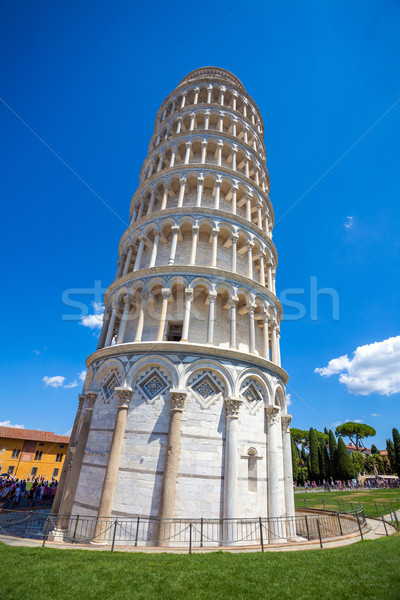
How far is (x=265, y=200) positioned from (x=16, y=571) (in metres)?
23.0

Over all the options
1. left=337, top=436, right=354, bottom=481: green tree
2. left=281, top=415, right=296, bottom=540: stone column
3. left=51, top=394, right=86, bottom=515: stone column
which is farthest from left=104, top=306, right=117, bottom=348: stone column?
left=337, top=436, right=354, bottom=481: green tree

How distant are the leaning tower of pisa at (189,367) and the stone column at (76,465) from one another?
0.16 ft

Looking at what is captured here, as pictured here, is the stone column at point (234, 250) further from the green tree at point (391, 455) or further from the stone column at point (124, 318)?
the green tree at point (391, 455)

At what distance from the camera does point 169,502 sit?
37.8 feet

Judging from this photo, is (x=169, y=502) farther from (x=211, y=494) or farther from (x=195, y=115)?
(x=195, y=115)

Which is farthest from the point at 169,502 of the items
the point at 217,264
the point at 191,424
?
the point at 217,264

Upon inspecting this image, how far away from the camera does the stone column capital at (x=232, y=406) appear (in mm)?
13585

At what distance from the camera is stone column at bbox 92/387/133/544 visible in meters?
11.7

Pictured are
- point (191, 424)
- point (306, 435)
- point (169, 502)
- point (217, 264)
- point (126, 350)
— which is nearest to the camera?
point (169, 502)

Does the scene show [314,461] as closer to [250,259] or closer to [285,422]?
[285,422]

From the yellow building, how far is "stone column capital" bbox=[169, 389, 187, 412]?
1786 inches

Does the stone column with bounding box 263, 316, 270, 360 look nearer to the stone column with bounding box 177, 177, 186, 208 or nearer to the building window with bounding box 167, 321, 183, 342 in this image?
the building window with bounding box 167, 321, 183, 342

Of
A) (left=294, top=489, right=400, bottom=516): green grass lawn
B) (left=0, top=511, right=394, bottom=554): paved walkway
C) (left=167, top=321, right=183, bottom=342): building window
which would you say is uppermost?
(left=167, top=321, right=183, bottom=342): building window

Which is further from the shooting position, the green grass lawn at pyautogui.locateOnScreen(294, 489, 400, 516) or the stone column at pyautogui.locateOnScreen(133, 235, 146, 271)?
the green grass lawn at pyautogui.locateOnScreen(294, 489, 400, 516)
